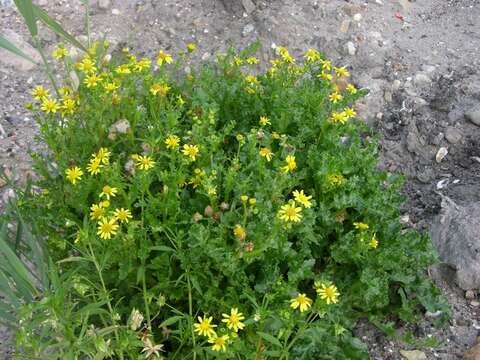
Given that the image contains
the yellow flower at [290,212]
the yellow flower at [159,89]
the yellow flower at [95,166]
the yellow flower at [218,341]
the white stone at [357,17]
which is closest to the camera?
the yellow flower at [218,341]

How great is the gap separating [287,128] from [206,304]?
994mm

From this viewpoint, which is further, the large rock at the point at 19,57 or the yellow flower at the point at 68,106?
the large rock at the point at 19,57

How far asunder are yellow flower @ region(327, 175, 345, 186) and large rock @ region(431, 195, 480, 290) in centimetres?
69

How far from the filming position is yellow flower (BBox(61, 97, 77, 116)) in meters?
2.71

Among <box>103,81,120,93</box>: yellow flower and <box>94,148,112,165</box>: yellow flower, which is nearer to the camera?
<box>94,148,112,165</box>: yellow flower

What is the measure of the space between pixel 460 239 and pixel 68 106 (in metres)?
1.86

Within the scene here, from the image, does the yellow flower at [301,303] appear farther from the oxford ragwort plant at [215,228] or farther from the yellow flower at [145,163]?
the yellow flower at [145,163]

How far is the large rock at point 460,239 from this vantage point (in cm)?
290

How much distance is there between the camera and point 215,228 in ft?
7.88

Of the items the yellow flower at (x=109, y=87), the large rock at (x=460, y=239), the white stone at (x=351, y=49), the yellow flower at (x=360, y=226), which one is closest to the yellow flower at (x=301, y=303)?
the yellow flower at (x=360, y=226)

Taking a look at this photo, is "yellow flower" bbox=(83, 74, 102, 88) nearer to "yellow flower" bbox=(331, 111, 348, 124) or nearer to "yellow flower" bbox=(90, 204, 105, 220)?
"yellow flower" bbox=(90, 204, 105, 220)

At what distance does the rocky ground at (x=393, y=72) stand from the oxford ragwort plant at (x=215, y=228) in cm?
26

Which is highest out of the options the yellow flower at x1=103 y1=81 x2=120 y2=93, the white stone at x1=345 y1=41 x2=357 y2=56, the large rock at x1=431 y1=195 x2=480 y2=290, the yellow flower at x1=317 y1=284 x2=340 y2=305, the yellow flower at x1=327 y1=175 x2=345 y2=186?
the yellow flower at x1=103 y1=81 x2=120 y2=93

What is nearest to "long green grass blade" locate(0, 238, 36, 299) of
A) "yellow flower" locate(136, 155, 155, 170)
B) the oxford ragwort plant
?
the oxford ragwort plant
